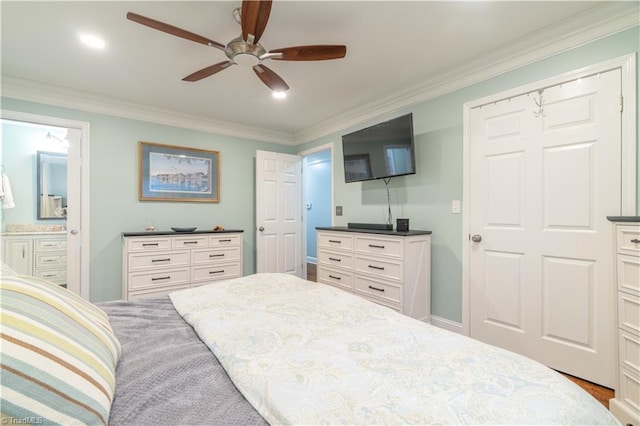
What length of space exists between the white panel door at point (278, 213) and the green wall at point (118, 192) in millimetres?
562

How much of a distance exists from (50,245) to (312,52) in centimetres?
449

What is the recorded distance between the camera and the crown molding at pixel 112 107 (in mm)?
2867

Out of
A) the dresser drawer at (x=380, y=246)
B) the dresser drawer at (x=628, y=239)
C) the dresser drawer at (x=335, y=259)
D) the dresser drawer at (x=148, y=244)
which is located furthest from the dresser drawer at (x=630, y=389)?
the dresser drawer at (x=148, y=244)

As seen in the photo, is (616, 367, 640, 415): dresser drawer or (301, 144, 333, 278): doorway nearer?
(616, 367, 640, 415): dresser drawer

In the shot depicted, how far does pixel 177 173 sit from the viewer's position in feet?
12.5

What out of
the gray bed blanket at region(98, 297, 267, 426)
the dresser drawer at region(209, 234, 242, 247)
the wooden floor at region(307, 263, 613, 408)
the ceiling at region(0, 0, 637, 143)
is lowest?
the wooden floor at region(307, 263, 613, 408)

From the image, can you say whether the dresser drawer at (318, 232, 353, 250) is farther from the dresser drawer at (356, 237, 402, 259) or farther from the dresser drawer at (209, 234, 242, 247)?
the dresser drawer at (209, 234, 242, 247)

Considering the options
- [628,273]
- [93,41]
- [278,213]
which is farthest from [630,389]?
[93,41]

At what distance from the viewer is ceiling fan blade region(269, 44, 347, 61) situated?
73.8 inches

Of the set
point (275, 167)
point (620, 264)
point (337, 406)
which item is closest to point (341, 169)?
point (275, 167)

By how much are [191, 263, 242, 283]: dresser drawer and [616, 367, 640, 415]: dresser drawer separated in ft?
11.6

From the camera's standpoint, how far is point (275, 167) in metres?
4.39

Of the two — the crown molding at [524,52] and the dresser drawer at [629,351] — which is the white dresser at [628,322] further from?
the crown molding at [524,52]

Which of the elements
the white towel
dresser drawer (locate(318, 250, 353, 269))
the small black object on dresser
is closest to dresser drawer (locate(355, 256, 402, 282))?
dresser drawer (locate(318, 250, 353, 269))
